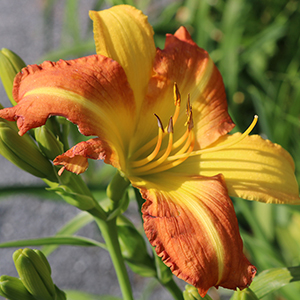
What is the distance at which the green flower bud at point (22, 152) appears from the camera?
24.9 inches

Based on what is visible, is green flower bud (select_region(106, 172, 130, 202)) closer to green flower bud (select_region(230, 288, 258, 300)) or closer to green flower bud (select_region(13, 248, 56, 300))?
green flower bud (select_region(13, 248, 56, 300))

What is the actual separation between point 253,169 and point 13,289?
0.52m

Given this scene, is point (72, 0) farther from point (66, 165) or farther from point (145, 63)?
point (66, 165)

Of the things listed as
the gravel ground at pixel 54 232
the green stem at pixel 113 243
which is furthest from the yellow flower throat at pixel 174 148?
the gravel ground at pixel 54 232

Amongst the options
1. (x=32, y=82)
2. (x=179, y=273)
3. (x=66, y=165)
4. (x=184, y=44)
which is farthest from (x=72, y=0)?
(x=179, y=273)

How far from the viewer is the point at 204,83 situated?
2.68ft

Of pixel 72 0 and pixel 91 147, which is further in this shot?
pixel 72 0

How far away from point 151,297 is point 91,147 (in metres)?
1.57

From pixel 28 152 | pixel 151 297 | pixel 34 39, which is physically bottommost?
pixel 151 297

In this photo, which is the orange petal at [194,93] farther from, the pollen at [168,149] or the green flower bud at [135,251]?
the green flower bud at [135,251]

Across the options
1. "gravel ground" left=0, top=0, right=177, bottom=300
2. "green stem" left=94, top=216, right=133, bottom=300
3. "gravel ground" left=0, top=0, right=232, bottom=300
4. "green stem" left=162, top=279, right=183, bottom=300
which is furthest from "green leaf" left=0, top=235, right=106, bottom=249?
"gravel ground" left=0, top=0, right=177, bottom=300

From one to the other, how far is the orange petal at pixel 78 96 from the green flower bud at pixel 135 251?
0.21 metres

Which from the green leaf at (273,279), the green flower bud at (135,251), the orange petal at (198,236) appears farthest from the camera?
the green flower bud at (135,251)

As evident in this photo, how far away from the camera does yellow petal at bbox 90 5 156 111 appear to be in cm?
74
